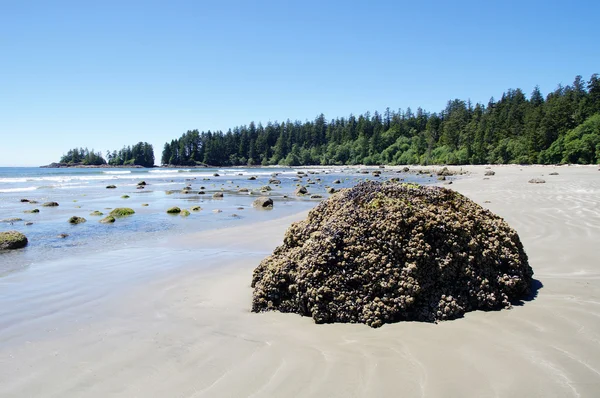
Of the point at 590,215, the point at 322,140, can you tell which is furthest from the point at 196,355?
the point at 322,140

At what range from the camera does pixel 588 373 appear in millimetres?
2916

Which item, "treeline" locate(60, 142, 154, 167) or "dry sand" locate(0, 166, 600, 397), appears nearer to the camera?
"dry sand" locate(0, 166, 600, 397)

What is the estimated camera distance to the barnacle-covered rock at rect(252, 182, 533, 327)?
416 centimetres

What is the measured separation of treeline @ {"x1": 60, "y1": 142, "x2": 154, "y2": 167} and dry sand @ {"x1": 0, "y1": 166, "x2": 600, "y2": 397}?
177m

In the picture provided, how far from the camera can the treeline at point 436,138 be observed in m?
68.4

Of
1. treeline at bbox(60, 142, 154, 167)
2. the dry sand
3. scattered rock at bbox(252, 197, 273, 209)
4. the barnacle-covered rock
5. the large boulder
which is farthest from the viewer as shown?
treeline at bbox(60, 142, 154, 167)

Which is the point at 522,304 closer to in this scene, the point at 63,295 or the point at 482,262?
the point at 482,262

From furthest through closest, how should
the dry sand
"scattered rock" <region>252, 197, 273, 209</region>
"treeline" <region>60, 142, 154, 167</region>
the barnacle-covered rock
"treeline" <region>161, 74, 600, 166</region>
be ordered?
"treeline" <region>60, 142, 154, 167</region> < "treeline" <region>161, 74, 600, 166</region> < "scattered rock" <region>252, 197, 273, 209</region> < the barnacle-covered rock < the dry sand

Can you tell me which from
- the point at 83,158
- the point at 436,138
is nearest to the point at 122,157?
the point at 83,158

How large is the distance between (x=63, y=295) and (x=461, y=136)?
103018 mm

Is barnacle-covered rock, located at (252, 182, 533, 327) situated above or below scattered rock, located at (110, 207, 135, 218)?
above

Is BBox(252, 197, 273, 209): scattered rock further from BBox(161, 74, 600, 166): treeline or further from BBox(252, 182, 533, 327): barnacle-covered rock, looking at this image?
BBox(161, 74, 600, 166): treeline

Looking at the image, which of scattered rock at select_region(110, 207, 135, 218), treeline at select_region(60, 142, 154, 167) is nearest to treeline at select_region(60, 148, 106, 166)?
treeline at select_region(60, 142, 154, 167)

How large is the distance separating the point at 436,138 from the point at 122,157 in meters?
134
